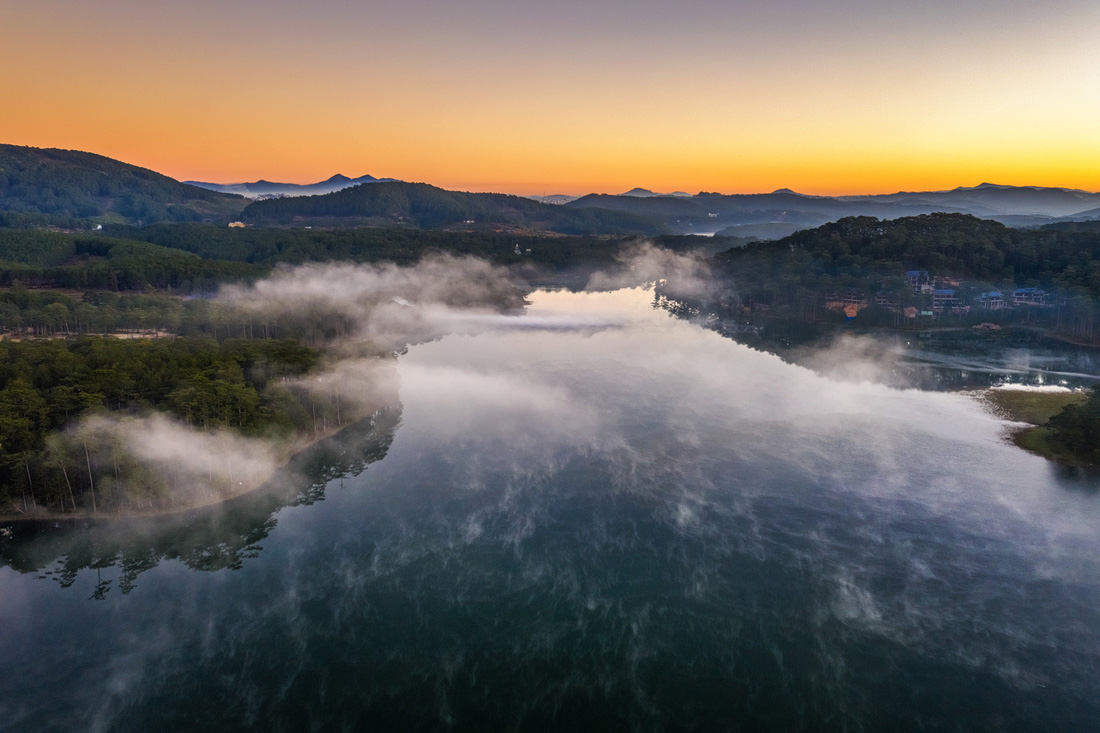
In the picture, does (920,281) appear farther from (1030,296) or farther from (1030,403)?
(1030,403)

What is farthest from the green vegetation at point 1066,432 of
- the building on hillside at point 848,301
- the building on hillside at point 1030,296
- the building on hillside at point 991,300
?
the building on hillside at point 1030,296

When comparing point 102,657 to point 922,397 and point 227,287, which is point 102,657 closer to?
Answer: point 922,397

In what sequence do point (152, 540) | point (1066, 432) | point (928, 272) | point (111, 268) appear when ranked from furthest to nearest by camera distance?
1. point (928, 272)
2. point (111, 268)
3. point (1066, 432)
4. point (152, 540)

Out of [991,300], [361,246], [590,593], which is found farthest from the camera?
[361,246]

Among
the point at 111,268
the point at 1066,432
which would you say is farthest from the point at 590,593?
the point at 111,268

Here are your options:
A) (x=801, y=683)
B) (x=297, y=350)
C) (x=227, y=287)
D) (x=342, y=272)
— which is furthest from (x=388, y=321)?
(x=801, y=683)

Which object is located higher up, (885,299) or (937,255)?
(937,255)

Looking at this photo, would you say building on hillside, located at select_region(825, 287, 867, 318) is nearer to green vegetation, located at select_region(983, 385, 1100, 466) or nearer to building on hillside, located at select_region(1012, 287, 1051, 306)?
building on hillside, located at select_region(1012, 287, 1051, 306)

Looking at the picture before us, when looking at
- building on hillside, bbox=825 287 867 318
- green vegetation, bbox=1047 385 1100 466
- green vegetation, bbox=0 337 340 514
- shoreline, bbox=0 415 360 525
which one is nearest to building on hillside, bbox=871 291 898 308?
building on hillside, bbox=825 287 867 318
